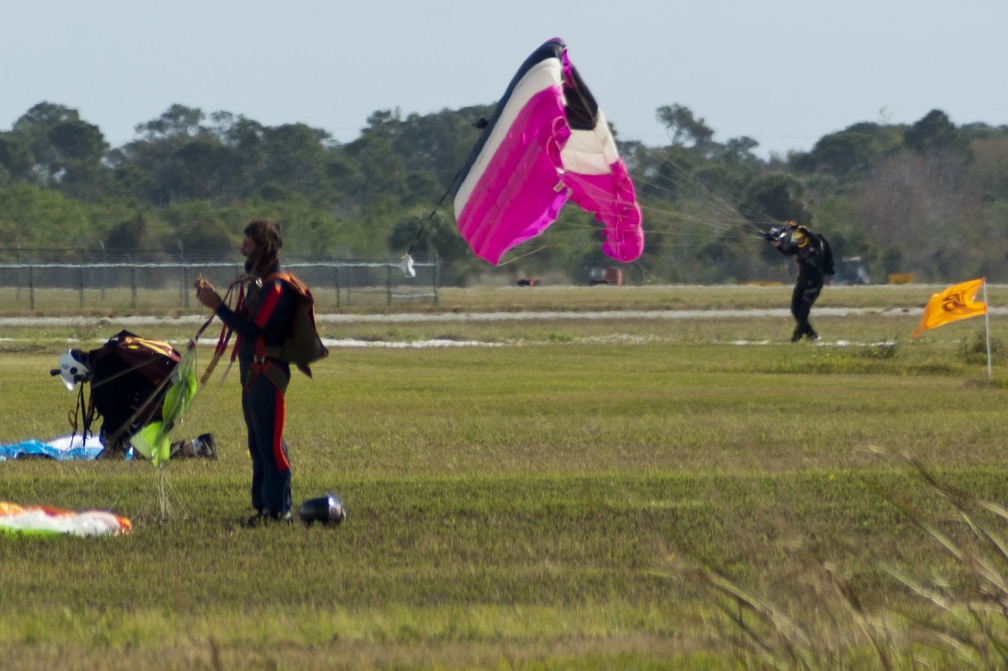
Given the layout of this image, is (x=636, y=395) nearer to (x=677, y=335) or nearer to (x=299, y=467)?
(x=299, y=467)

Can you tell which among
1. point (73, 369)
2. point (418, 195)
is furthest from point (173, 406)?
point (418, 195)

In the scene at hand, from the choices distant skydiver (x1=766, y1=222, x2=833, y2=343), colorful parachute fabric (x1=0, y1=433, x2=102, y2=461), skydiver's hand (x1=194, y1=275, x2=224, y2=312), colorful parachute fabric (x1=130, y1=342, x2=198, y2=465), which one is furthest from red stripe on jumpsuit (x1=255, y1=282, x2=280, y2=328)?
distant skydiver (x1=766, y1=222, x2=833, y2=343)

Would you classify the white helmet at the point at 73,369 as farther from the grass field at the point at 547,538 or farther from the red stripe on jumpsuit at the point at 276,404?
the red stripe on jumpsuit at the point at 276,404

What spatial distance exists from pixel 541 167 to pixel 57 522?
4935 mm

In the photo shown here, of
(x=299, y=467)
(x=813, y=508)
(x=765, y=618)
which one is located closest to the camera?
(x=765, y=618)

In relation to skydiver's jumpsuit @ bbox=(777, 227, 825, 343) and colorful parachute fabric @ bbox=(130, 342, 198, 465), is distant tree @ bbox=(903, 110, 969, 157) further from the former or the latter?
colorful parachute fabric @ bbox=(130, 342, 198, 465)

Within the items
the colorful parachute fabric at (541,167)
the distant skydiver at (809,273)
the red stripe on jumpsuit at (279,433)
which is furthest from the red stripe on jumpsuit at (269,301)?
the distant skydiver at (809,273)

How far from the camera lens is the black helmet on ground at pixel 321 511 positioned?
27.2 feet

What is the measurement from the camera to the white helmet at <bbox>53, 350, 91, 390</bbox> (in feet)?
37.1

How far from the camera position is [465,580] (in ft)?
22.8

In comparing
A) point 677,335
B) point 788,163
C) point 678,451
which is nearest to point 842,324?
point 677,335

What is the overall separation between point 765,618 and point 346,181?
326ft

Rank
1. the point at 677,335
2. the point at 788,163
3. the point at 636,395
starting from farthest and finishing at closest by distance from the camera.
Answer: the point at 788,163 < the point at 677,335 < the point at 636,395

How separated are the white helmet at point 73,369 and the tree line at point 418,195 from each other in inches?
1666
